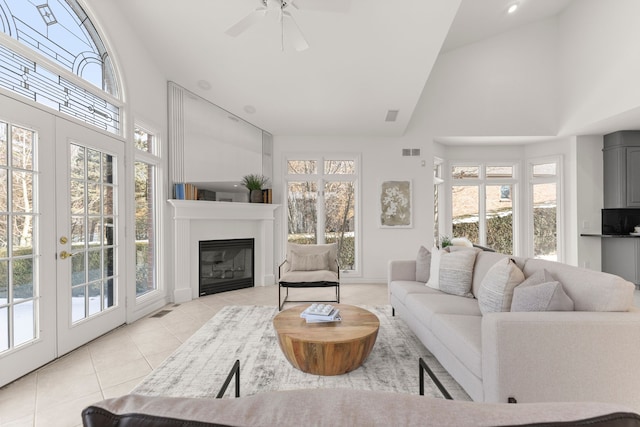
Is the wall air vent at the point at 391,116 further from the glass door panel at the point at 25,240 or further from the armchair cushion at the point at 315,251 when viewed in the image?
the glass door panel at the point at 25,240

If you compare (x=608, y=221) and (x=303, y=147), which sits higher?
(x=303, y=147)

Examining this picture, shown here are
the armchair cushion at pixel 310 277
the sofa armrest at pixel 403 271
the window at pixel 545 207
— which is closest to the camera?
the sofa armrest at pixel 403 271

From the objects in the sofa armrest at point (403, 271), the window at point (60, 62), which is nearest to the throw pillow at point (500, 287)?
the sofa armrest at point (403, 271)

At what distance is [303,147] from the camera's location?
564 cm

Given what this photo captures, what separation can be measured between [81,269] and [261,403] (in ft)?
10.7

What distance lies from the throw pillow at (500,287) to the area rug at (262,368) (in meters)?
0.62

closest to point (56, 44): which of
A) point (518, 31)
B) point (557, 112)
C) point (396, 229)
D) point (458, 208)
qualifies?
point (396, 229)

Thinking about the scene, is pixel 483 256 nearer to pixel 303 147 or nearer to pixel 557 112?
pixel 303 147

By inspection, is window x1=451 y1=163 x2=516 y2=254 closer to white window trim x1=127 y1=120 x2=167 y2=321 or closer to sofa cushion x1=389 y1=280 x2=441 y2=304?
sofa cushion x1=389 y1=280 x2=441 y2=304

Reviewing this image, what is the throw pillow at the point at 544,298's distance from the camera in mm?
1750

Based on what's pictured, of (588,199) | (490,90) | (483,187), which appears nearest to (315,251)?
(483,187)

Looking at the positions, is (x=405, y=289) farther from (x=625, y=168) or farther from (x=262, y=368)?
(x=625, y=168)

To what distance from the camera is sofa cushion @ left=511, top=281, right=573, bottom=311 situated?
1.75m

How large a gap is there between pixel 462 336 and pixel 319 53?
137 inches
